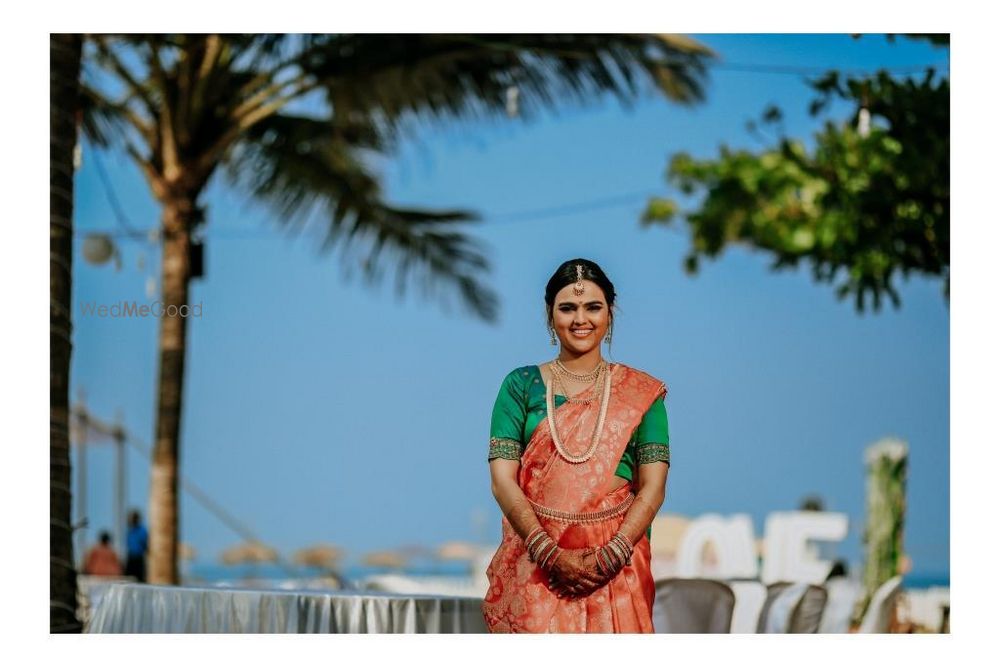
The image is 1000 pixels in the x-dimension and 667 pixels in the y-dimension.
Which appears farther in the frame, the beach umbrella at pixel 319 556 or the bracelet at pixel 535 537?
the beach umbrella at pixel 319 556

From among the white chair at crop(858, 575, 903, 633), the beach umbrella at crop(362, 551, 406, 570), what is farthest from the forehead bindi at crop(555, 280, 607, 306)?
the beach umbrella at crop(362, 551, 406, 570)

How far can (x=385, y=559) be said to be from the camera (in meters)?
9.10

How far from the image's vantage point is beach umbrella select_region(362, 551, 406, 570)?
9.04 m

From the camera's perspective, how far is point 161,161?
9805 millimetres

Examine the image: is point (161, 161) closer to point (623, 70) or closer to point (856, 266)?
point (623, 70)

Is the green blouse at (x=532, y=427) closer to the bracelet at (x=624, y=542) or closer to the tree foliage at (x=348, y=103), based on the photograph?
the bracelet at (x=624, y=542)

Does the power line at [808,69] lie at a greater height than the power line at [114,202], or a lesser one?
greater

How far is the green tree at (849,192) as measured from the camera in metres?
8.77

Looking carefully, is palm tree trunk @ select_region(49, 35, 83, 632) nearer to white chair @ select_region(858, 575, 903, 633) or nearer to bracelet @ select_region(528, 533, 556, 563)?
bracelet @ select_region(528, 533, 556, 563)

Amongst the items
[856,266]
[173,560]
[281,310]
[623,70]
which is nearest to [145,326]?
[281,310]

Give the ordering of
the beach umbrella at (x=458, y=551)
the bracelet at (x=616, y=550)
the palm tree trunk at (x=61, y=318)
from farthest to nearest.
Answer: the beach umbrella at (x=458, y=551) → the palm tree trunk at (x=61, y=318) → the bracelet at (x=616, y=550)

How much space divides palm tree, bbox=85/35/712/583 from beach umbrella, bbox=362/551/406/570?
119 centimetres

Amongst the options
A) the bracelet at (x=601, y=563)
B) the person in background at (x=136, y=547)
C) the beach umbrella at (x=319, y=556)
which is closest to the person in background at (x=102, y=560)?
the person in background at (x=136, y=547)

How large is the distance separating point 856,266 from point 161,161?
4029mm
